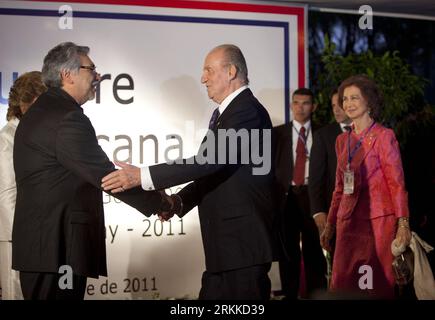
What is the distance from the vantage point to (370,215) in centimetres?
513

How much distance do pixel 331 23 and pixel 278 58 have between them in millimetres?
4118

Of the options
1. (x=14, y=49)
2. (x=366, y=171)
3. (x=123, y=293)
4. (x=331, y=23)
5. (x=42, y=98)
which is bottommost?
(x=123, y=293)

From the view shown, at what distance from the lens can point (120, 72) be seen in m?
6.41

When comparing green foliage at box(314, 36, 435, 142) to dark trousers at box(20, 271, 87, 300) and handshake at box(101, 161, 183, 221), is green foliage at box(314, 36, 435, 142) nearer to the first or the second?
handshake at box(101, 161, 183, 221)

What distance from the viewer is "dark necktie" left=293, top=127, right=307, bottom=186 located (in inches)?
269

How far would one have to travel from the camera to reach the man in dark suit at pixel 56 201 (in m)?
4.30

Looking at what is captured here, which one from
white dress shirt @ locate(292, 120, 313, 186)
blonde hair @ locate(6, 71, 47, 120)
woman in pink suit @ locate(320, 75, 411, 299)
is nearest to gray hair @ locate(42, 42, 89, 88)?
blonde hair @ locate(6, 71, 47, 120)

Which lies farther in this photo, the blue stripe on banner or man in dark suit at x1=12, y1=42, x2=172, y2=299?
the blue stripe on banner

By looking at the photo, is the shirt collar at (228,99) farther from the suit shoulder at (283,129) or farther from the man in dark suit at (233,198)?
the suit shoulder at (283,129)

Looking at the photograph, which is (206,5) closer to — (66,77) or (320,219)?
(320,219)

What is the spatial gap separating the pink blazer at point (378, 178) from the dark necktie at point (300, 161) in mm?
1533

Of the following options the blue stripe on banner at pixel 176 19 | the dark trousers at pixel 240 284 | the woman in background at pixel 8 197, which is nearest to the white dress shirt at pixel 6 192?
the woman in background at pixel 8 197
